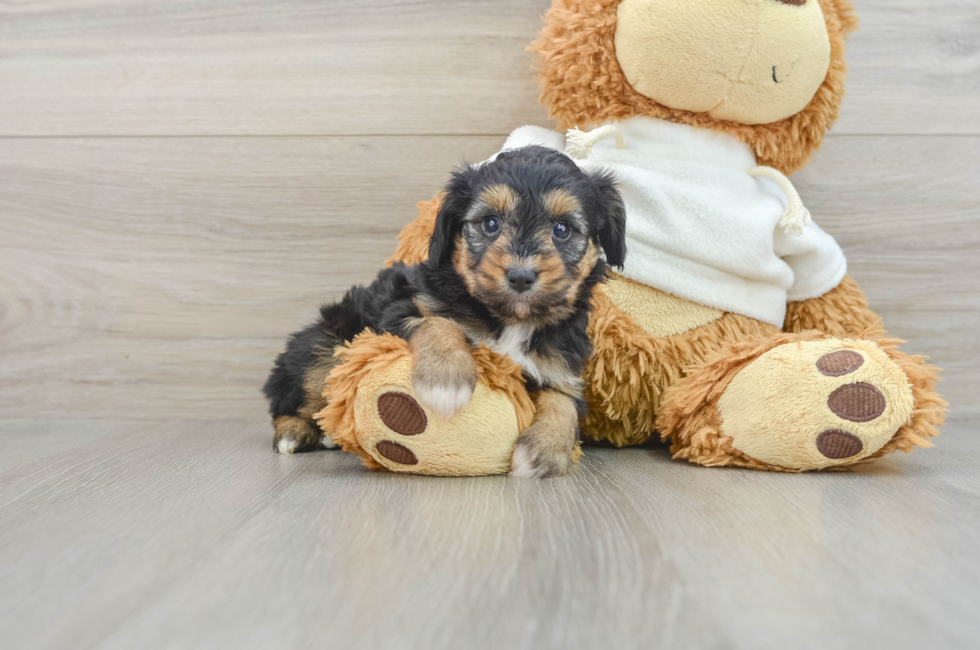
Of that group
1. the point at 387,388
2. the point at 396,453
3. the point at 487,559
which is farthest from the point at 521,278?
the point at 487,559

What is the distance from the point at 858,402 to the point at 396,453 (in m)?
0.99

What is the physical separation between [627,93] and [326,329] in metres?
1.03

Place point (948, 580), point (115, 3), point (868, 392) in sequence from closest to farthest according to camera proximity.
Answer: point (948, 580)
point (868, 392)
point (115, 3)

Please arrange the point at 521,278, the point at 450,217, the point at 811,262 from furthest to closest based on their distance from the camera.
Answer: the point at 811,262
the point at 450,217
the point at 521,278

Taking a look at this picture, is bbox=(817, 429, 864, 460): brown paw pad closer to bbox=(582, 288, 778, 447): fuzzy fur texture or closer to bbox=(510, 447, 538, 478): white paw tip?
bbox=(582, 288, 778, 447): fuzzy fur texture

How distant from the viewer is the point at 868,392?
5.14 feet

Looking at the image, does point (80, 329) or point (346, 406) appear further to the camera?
point (80, 329)

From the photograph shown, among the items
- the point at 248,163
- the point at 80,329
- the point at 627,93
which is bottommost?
the point at 80,329

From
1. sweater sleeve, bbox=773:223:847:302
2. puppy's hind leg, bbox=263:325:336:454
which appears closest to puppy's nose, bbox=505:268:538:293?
puppy's hind leg, bbox=263:325:336:454

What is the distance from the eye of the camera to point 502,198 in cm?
154

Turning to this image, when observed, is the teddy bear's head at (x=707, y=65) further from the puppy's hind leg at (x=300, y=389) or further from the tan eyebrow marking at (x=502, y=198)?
the puppy's hind leg at (x=300, y=389)

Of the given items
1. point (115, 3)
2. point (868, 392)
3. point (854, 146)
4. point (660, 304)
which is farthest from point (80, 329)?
point (854, 146)

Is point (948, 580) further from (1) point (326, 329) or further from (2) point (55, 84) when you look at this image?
(2) point (55, 84)

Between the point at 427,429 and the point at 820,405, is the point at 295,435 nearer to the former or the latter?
the point at 427,429
